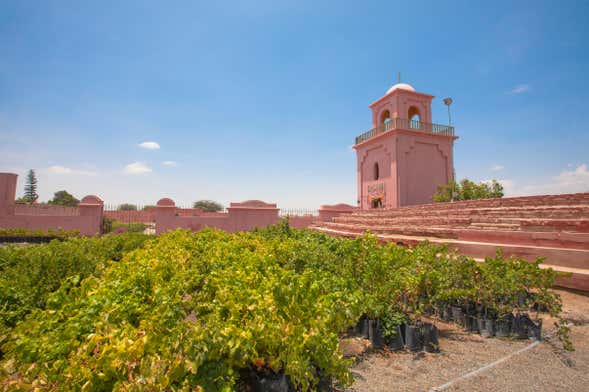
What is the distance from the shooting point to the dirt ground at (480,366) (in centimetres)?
258

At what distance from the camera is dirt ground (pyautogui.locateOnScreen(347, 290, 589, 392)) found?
8.47 feet

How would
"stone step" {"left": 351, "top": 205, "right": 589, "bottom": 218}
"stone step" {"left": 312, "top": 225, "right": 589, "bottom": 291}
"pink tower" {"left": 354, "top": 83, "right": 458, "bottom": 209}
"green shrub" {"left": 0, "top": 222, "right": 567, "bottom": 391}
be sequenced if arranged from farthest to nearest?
"pink tower" {"left": 354, "top": 83, "right": 458, "bottom": 209} < "stone step" {"left": 351, "top": 205, "right": 589, "bottom": 218} < "stone step" {"left": 312, "top": 225, "right": 589, "bottom": 291} < "green shrub" {"left": 0, "top": 222, "right": 567, "bottom": 391}

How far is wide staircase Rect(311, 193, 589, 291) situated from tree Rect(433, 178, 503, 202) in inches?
321

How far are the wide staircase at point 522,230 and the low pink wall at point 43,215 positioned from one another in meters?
14.9

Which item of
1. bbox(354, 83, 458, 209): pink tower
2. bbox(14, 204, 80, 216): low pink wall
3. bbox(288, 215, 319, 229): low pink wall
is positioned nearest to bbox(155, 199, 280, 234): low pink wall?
bbox(288, 215, 319, 229): low pink wall

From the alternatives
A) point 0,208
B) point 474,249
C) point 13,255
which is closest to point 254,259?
point 13,255

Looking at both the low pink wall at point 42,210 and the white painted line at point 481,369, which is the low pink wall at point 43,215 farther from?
the white painted line at point 481,369

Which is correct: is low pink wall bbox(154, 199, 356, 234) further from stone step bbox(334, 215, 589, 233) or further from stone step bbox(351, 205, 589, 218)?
stone step bbox(334, 215, 589, 233)

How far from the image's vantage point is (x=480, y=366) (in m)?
2.92

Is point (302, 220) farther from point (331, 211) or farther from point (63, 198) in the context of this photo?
point (63, 198)

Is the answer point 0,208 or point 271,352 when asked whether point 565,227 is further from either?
point 0,208

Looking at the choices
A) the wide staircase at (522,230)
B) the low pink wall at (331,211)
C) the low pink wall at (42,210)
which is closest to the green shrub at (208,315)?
the wide staircase at (522,230)

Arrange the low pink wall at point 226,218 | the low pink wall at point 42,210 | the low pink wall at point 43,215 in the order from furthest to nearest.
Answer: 1. the low pink wall at point 226,218
2. the low pink wall at point 42,210
3. the low pink wall at point 43,215

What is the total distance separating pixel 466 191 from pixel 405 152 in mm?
4501
